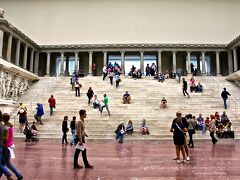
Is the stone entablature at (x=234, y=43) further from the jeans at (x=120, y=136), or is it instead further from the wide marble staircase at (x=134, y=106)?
the jeans at (x=120, y=136)

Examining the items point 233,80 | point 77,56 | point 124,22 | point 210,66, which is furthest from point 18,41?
point 210,66

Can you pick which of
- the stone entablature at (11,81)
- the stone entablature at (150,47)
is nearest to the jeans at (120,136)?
the stone entablature at (11,81)

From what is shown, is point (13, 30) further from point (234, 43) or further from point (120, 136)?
point (234, 43)

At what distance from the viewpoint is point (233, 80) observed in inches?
1102

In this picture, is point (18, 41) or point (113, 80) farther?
point (18, 41)

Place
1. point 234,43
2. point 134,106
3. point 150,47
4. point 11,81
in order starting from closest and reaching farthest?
point 134,106 < point 11,81 < point 234,43 < point 150,47

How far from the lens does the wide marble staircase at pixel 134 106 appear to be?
50.6 feet

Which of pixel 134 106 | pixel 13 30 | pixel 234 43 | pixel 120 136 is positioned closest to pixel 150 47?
pixel 234 43

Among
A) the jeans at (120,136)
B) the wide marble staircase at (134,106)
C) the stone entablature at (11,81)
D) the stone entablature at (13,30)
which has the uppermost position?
the stone entablature at (13,30)

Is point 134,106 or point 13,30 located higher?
point 13,30

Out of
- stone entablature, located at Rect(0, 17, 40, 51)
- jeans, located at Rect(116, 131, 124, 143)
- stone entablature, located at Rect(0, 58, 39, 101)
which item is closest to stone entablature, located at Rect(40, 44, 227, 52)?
stone entablature, located at Rect(0, 17, 40, 51)

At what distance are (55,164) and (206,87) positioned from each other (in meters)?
19.5

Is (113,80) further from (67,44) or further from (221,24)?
(221,24)

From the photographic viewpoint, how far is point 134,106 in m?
19.2
